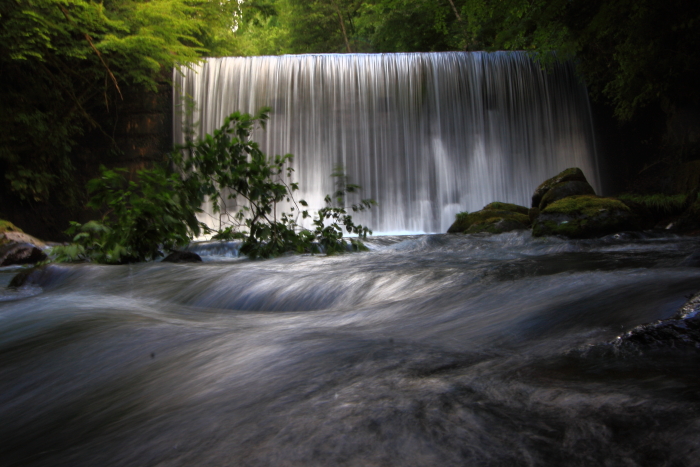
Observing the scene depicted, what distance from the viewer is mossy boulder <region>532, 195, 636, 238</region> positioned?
292 inches

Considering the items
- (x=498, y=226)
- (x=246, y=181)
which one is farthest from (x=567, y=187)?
(x=246, y=181)

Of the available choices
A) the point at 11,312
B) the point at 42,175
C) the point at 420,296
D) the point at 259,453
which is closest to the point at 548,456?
the point at 259,453

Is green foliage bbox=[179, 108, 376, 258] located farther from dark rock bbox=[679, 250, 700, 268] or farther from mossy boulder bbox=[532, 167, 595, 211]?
mossy boulder bbox=[532, 167, 595, 211]

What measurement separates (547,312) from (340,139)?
42.0 feet

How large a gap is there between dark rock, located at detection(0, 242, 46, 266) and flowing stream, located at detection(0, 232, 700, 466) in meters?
4.60

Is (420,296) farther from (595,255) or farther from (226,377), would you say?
(595,255)

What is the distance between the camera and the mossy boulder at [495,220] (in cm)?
923

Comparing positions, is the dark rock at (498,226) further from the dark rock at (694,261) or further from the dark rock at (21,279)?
the dark rock at (21,279)

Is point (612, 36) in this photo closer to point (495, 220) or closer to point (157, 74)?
point (495, 220)

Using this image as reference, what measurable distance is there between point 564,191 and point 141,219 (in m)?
7.20

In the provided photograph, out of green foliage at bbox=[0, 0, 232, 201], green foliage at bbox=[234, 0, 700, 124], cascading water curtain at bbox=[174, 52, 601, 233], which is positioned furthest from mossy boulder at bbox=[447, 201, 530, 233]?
green foliage at bbox=[0, 0, 232, 201]

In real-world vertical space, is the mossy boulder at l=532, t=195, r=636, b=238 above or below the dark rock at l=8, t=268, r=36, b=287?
above

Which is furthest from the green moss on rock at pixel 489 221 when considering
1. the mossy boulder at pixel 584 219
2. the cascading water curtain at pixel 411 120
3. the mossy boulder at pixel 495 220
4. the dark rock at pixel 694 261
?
the dark rock at pixel 694 261

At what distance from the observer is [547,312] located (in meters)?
2.43
